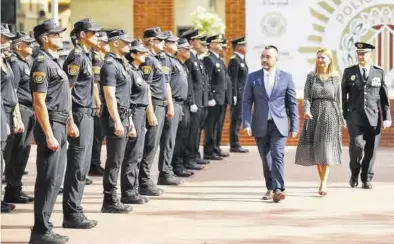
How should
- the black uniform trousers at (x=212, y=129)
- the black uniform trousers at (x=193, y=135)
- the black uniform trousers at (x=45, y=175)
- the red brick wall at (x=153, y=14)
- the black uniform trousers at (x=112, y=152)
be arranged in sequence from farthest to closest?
1. the red brick wall at (x=153, y=14)
2. the black uniform trousers at (x=212, y=129)
3. the black uniform trousers at (x=193, y=135)
4. the black uniform trousers at (x=112, y=152)
5. the black uniform trousers at (x=45, y=175)

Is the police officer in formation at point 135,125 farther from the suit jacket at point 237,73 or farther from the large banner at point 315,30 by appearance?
the large banner at point 315,30

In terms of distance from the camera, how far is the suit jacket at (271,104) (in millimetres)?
13523

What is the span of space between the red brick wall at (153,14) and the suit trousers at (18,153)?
28.3ft

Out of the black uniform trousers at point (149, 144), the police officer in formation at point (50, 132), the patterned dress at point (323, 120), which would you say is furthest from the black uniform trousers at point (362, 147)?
the police officer in formation at point (50, 132)

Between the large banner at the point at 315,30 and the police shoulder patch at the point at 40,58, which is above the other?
the police shoulder patch at the point at 40,58

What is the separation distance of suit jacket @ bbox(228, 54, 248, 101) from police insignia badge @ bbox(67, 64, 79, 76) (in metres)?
9.04

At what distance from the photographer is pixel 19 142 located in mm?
13516

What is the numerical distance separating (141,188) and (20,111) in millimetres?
1830

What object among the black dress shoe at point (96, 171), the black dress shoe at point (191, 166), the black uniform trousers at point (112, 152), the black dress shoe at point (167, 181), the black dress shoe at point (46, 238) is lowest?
the black dress shoe at point (191, 166)

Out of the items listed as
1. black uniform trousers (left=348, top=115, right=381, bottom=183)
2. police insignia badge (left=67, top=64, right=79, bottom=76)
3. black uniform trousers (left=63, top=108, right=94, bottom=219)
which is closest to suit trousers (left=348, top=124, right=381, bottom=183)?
black uniform trousers (left=348, top=115, right=381, bottom=183)

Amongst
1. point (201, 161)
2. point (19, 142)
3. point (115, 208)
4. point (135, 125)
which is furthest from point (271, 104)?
point (201, 161)

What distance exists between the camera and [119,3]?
26078 mm

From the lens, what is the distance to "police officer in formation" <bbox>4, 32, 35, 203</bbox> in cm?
1330

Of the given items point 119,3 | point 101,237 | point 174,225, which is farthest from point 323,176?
point 119,3
